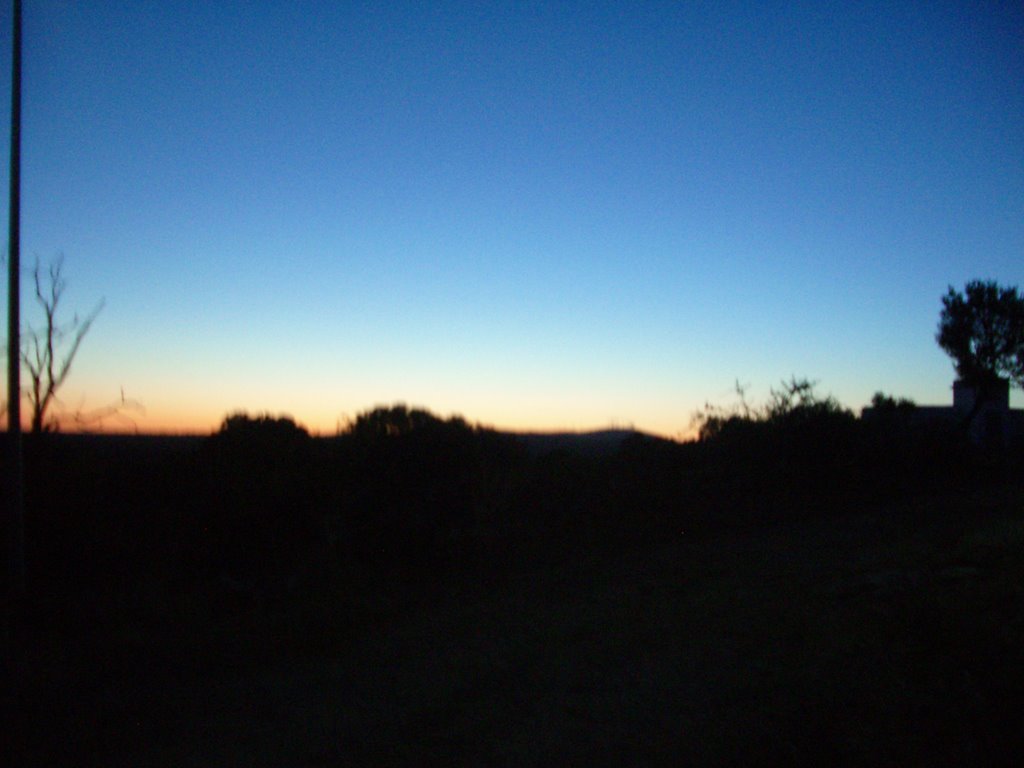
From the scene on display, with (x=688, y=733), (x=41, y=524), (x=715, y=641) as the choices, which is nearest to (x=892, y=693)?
A: (x=688, y=733)

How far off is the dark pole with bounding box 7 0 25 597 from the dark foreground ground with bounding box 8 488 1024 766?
844mm

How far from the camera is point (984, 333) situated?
41.7 m

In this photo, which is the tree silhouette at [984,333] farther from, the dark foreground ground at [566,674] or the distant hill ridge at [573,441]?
the dark foreground ground at [566,674]

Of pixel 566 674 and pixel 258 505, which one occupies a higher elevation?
pixel 258 505

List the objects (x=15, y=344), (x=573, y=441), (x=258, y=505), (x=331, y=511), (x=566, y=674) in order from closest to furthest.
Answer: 1. (x=566, y=674)
2. (x=15, y=344)
3. (x=258, y=505)
4. (x=331, y=511)
5. (x=573, y=441)

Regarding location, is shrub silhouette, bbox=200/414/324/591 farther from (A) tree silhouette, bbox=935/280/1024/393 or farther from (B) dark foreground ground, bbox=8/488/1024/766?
(A) tree silhouette, bbox=935/280/1024/393

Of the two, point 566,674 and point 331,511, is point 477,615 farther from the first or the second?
point 331,511

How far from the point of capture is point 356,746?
699 cm

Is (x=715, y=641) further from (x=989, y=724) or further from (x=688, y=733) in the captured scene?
(x=989, y=724)

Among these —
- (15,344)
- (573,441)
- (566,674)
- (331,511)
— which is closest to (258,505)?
(331,511)

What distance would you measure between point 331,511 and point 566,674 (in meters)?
9.12

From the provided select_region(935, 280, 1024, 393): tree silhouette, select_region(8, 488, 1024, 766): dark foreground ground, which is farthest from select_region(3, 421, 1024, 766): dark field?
select_region(935, 280, 1024, 393): tree silhouette

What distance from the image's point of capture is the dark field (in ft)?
22.6

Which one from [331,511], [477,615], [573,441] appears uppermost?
[573,441]
